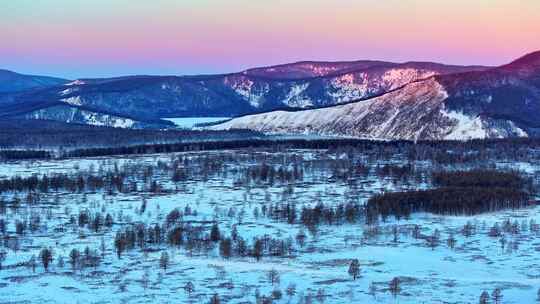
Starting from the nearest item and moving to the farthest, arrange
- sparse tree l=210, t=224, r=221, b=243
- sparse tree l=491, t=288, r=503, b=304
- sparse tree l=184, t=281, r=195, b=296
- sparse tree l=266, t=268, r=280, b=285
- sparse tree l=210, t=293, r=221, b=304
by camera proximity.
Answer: sparse tree l=210, t=293, r=221, b=304
sparse tree l=491, t=288, r=503, b=304
sparse tree l=184, t=281, r=195, b=296
sparse tree l=266, t=268, r=280, b=285
sparse tree l=210, t=224, r=221, b=243

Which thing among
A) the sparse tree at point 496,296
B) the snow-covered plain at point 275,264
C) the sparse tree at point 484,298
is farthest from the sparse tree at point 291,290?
the sparse tree at point 496,296

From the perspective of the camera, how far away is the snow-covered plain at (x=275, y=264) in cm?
3925

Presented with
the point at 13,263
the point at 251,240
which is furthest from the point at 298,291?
the point at 13,263

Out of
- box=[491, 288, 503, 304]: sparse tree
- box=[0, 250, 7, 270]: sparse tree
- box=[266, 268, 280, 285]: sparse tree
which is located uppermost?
box=[0, 250, 7, 270]: sparse tree

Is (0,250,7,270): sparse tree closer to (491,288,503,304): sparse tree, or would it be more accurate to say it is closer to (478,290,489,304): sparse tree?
(478,290,489,304): sparse tree

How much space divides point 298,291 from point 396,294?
552 cm

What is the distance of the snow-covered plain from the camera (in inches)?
1545

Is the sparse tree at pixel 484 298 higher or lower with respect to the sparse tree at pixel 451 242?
lower

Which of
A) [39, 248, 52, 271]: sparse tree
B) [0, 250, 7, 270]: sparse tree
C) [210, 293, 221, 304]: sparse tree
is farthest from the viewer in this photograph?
[0, 250, 7, 270]: sparse tree

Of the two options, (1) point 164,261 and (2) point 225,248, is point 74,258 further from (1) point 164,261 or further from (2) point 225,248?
(2) point 225,248

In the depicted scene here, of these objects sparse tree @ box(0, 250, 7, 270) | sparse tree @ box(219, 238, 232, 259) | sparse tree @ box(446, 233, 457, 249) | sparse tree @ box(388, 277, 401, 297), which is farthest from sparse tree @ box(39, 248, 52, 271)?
sparse tree @ box(446, 233, 457, 249)

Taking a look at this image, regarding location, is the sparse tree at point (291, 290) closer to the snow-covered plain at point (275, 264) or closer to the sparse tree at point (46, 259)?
the snow-covered plain at point (275, 264)

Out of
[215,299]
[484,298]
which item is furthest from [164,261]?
[484,298]

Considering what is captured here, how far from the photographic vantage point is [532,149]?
138 m
